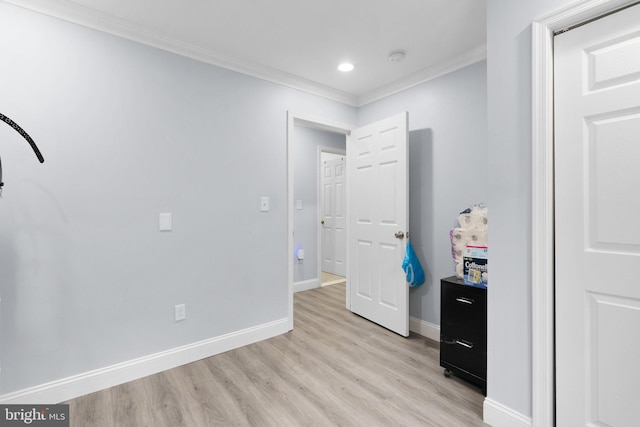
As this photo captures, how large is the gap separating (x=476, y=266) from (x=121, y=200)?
246 cm

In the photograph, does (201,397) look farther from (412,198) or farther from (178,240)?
(412,198)

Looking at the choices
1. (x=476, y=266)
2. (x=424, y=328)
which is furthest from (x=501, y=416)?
(x=424, y=328)

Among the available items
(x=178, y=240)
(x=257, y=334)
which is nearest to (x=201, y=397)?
(x=257, y=334)

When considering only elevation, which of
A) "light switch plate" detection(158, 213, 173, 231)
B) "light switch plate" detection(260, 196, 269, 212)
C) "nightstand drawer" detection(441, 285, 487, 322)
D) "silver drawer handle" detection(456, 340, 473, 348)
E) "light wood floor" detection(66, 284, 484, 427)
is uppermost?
"light switch plate" detection(260, 196, 269, 212)

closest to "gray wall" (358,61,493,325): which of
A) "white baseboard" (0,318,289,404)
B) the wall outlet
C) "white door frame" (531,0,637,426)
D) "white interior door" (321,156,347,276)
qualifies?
"white door frame" (531,0,637,426)

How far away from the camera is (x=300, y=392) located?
203cm

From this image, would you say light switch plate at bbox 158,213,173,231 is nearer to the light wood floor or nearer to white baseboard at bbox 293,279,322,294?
the light wood floor

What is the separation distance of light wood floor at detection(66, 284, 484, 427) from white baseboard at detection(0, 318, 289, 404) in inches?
2.0

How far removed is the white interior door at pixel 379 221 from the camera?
2.90 m

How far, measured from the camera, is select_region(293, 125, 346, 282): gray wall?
4504 mm

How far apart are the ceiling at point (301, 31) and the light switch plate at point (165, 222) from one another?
126 centimetres

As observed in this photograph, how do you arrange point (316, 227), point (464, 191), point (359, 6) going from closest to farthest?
point (359, 6) < point (464, 191) < point (316, 227)

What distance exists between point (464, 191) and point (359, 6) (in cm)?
165

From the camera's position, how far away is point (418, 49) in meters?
2.52
